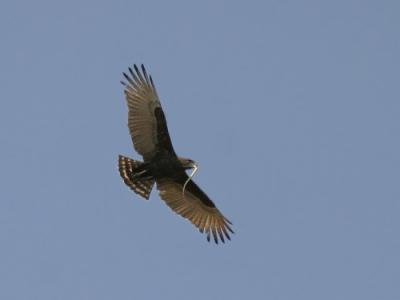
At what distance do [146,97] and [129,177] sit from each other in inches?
92.7

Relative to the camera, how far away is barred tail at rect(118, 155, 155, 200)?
4391 cm

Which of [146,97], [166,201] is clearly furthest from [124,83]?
[166,201]

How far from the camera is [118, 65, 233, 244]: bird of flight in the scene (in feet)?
Result: 143

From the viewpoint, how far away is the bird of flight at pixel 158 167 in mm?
43438

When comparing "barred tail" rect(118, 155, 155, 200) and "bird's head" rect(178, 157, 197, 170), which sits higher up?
"bird's head" rect(178, 157, 197, 170)

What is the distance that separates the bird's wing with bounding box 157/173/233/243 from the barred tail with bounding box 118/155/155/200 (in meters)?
Result: 0.52

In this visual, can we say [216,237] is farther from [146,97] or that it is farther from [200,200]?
[146,97]

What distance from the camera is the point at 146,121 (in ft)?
143

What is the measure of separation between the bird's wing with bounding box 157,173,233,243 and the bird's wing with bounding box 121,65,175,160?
4.69 ft

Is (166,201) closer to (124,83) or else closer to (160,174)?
(160,174)

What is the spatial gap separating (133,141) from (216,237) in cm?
369

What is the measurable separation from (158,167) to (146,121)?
4.60ft

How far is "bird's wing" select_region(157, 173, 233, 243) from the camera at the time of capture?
4450cm

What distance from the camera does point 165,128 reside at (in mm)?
43406
